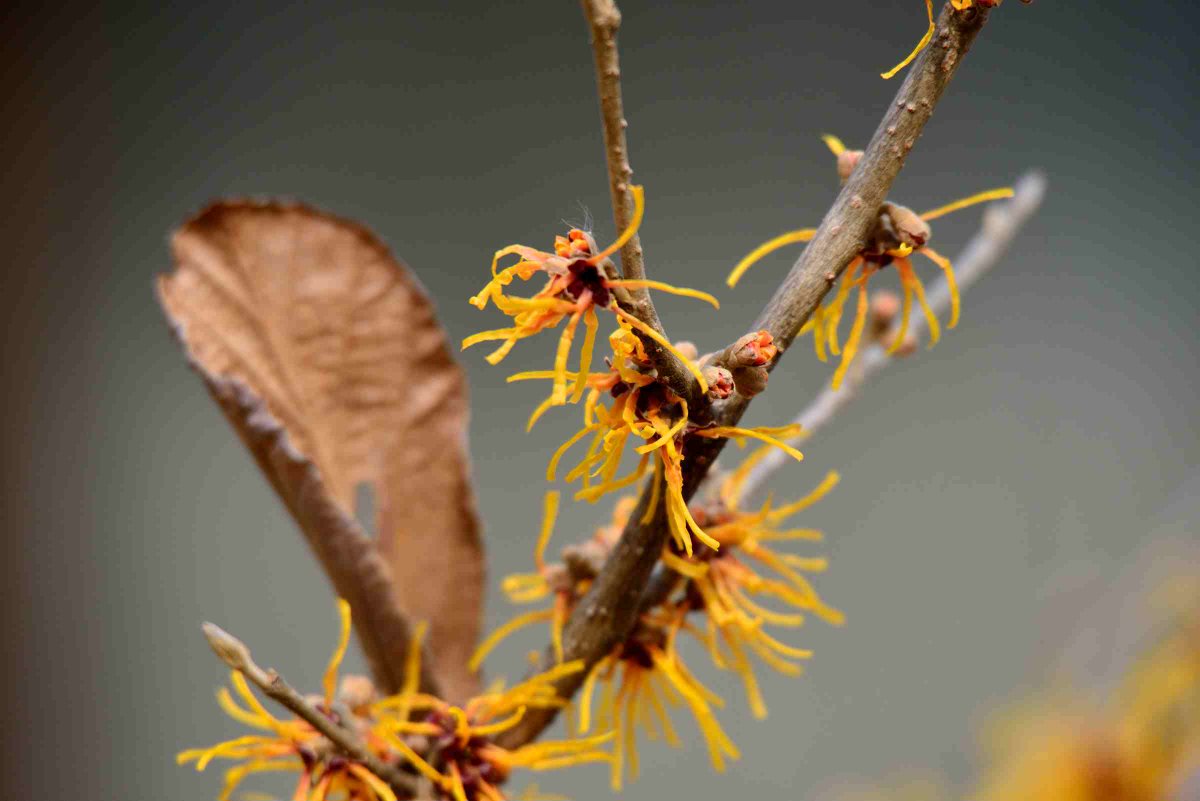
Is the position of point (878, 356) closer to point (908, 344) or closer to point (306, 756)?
point (908, 344)

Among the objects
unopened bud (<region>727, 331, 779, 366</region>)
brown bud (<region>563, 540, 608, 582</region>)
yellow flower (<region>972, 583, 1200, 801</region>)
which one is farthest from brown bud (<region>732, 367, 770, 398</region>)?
yellow flower (<region>972, 583, 1200, 801</region>)

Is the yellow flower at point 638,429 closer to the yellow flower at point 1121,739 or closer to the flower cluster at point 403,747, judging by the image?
the flower cluster at point 403,747

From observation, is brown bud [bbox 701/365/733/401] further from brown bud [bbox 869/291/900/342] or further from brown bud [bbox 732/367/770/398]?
brown bud [bbox 869/291/900/342]

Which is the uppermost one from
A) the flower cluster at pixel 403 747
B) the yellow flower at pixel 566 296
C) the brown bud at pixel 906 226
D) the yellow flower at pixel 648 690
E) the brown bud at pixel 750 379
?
the yellow flower at pixel 566 296

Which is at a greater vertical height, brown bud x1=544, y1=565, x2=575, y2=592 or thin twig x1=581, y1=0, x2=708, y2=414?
thin twig x1=581, y1=0, x2=708, y2=414

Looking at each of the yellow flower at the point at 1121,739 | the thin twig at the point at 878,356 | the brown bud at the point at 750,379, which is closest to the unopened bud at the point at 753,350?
the brown bud at the point at 750,379

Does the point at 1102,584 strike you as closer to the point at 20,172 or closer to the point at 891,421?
the point at 891,421

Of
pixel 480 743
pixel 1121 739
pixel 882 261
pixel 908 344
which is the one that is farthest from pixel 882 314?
pixel 1121 739
